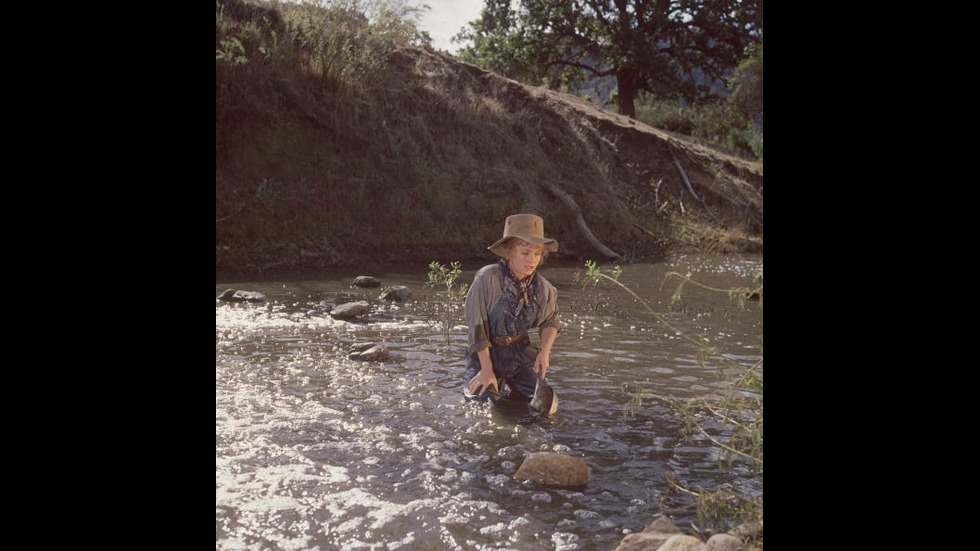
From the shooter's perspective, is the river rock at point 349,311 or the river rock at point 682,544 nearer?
the river rock at point 682,544

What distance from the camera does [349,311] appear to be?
9500 millimetres

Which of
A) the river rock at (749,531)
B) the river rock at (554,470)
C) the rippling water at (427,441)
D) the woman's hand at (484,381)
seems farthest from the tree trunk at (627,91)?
the river rock at (749,531)

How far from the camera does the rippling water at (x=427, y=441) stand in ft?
12.1

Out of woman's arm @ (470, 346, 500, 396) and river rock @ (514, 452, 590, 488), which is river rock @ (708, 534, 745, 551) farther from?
woman's arm @ (470, 346, 500, 396)

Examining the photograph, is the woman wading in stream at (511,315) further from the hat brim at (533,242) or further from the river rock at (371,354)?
the river rock at (371,354)

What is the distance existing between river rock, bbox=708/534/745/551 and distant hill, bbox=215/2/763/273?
38.4ft

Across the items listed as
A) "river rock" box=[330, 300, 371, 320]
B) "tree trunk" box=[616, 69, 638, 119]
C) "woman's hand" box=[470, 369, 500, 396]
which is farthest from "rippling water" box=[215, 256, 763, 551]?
"tree trunk" box=[616, 69, 638, 119]

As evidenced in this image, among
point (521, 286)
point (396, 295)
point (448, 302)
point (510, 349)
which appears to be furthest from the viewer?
point (396, 295)

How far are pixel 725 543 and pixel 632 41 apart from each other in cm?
3188

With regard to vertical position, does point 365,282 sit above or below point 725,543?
above

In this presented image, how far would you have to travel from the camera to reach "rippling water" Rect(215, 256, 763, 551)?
Answer: 3.70m

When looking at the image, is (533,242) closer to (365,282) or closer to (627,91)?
(365,282)

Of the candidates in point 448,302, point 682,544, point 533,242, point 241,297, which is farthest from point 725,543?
point 241,297
